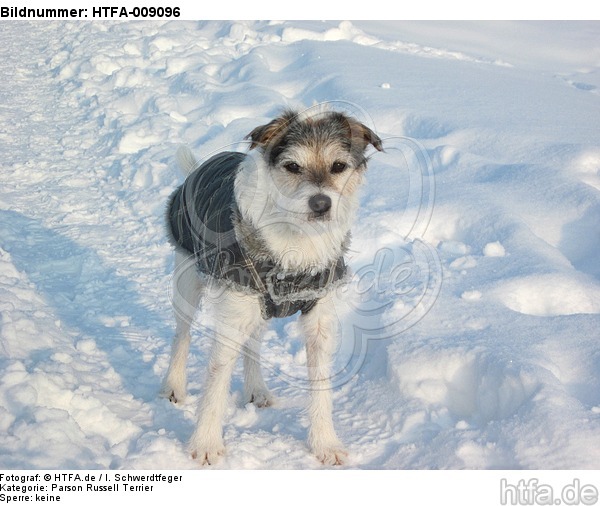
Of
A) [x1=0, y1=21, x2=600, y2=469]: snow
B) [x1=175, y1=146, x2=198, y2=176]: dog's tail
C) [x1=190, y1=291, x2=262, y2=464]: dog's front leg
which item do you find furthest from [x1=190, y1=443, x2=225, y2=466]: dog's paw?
[x1=175, y1=146, x2=198, y2=176]: dog's tail

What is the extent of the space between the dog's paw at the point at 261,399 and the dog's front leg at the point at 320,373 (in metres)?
0.51

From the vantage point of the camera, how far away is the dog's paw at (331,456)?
362cm

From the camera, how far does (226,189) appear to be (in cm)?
385

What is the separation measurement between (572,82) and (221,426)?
1148cm

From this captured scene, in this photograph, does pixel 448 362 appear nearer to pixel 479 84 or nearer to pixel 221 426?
pixel 221 426

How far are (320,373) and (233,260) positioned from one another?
91 cm

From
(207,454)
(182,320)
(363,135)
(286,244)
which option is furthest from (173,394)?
(363,135)

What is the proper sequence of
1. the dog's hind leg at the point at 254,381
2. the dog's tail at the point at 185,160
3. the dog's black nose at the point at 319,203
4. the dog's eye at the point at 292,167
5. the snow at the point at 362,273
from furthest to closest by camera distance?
the dog's tail at the point at 185,160 < the dog's hind leg at the point at 254,381 < the snow at the point at 362,273 < the dog's eye at the point at 292,167 < the dog's black nose at the point at 319,203

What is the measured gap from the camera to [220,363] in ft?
11.9

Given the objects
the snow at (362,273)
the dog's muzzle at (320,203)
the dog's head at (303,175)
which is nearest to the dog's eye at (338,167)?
the dog's head at (303,175)

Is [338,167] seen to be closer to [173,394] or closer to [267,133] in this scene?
[267,133]

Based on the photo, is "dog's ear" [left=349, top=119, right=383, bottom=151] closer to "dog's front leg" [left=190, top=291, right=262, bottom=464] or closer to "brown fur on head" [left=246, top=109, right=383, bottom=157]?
"brown fur on head" [left=246, top=109, right=383, bottom=157]

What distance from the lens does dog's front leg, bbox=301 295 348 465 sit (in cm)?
369

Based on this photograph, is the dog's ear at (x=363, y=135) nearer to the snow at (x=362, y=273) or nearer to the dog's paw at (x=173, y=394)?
the snow at (x=362, y=273)
